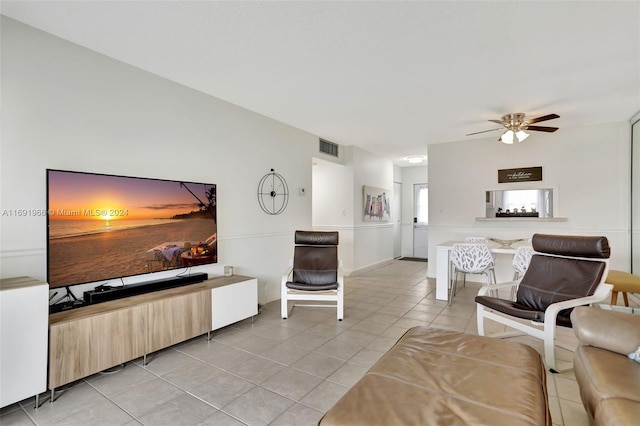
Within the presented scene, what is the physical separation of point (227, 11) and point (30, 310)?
2319 mm

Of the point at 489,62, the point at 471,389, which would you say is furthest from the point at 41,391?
the point at 489,62

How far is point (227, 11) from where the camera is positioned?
2.08 metres

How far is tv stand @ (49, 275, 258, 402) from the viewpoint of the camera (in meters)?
2.11

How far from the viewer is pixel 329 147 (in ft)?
19.0

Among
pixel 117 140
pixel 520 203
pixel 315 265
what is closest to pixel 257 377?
pixel 315 265

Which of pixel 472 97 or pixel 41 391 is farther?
pixel 472 97

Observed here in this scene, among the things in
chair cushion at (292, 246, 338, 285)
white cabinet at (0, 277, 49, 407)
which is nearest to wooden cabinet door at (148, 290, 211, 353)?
white cabinet at (0, 277, 49, 407)

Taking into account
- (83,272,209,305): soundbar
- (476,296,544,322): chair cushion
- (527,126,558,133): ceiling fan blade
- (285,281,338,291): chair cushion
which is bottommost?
(285,281,338,291): chair cushion

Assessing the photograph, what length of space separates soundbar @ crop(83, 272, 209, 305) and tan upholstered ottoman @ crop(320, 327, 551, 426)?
86.7 inches

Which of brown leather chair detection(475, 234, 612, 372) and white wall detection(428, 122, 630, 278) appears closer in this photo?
brown leather chair detection(475, 234, 612, 372)

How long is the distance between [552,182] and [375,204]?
10.4 feet

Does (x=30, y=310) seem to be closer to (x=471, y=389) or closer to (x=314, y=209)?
(x=471, y=389)

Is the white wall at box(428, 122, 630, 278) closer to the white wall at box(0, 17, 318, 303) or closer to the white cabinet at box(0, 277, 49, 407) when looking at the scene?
the white wall at box(0, 17, 318, 303)

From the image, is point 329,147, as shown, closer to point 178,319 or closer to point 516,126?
point 516,126
